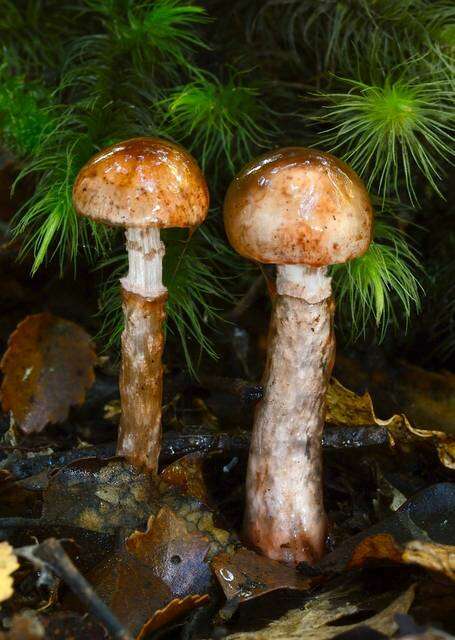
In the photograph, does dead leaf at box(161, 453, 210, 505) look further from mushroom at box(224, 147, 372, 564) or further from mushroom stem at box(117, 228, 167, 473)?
mushroom at box(224, 147, 372, 564)

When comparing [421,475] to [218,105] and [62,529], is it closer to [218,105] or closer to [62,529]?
[62,529]

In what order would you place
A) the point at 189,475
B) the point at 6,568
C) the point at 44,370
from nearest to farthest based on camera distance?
the point at 6,568, the point at 189,475, the point at 44,370

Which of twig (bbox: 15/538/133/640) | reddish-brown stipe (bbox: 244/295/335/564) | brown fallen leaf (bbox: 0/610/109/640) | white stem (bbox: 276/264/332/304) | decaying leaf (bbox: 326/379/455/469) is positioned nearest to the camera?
twig (bbox: 15/538/133/640)

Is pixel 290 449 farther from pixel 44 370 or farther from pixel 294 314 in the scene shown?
pixel 44 370

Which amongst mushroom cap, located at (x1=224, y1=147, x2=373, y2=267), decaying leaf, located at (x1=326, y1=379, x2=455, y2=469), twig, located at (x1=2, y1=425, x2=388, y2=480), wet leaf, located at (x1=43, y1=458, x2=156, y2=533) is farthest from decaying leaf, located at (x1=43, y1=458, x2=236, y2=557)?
mushroom cap, located at (x1=224, y1=147, x2=373, y2=267)

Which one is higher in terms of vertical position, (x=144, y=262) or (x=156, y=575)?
(x=144, y=262)

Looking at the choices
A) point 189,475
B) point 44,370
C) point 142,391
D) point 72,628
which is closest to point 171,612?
point 72,628
